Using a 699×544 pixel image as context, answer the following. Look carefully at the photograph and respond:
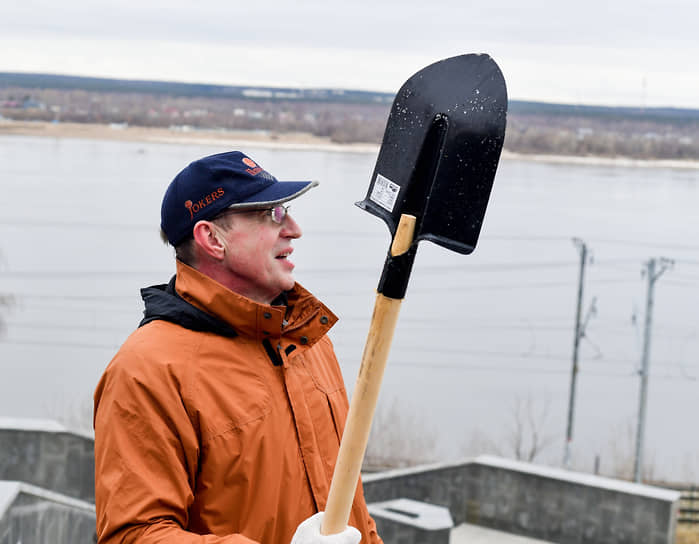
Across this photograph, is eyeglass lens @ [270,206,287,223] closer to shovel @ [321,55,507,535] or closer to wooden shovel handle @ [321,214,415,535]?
shovel @ [321,55,507,535]

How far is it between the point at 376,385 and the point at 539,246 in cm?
6437

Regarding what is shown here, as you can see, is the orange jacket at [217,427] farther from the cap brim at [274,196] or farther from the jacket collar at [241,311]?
the cap brim at [274,196]

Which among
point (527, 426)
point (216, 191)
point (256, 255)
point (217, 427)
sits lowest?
point (217, 427)

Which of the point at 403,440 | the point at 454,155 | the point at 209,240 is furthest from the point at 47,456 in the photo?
the point at 403,440

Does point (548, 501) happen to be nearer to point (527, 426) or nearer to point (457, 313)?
point (527, 426)

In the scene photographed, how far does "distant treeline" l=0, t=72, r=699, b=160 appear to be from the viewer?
198 ft

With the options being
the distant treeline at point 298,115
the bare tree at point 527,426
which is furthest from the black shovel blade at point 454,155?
the distant treeline at point 298,115

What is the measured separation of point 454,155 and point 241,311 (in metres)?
0.53

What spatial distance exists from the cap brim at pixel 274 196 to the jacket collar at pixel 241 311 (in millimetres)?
175

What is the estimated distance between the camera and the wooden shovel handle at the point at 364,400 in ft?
5.86

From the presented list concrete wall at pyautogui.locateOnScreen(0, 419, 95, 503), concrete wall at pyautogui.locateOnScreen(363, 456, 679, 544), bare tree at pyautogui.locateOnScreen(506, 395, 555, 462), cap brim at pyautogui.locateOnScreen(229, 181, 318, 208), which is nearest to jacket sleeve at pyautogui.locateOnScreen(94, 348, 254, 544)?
cap brim at pyautogui.locateOnScreen(229, 181, 318, 208)

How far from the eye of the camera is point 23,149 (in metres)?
110

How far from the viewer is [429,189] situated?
6.07 ft

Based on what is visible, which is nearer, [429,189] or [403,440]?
[429,189]
